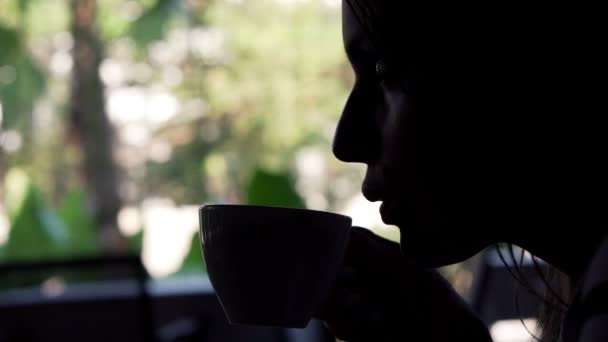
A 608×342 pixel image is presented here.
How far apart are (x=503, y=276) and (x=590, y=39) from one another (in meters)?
0.91

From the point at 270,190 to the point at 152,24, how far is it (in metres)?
4.95

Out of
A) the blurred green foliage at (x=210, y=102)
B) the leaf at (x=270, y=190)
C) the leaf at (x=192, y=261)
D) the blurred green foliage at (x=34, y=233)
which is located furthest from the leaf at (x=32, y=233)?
the blurred green foliage at (x=210, y=102)

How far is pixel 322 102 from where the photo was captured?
1230cm

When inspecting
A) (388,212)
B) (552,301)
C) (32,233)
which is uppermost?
(388,212)

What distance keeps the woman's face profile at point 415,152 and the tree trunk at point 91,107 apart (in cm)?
772

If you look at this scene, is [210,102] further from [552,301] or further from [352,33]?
[352,33]

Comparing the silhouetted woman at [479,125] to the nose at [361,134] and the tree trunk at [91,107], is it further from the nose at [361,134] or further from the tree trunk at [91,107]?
the tree trunk at [91,107]

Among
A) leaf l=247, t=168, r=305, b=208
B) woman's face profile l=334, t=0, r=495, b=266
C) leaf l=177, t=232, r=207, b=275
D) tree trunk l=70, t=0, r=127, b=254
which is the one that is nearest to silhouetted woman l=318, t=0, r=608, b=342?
woman's face profile l=334, t=0, r=495, b=266

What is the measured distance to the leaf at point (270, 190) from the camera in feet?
13.5

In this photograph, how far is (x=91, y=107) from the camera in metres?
8.38

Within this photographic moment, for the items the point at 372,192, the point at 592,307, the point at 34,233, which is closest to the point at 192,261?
the point at 34,233

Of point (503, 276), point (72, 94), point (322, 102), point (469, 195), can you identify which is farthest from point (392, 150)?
point (322, 102)

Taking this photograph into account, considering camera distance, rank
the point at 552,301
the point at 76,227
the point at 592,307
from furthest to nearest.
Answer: the point at 76,227
the point at 552,301
the point at 592,307

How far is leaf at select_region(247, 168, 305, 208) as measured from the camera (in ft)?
13.5
